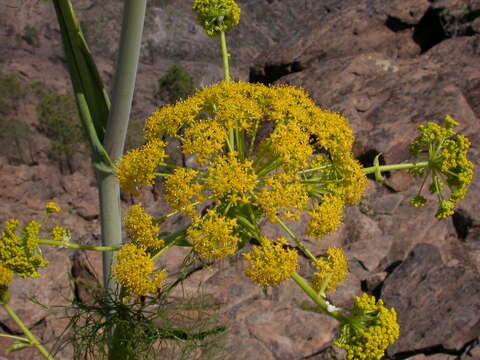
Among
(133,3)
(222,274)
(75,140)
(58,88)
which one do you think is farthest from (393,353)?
(58,88)

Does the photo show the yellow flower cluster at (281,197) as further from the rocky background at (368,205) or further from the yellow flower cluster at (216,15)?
the rocky background at (368,205)

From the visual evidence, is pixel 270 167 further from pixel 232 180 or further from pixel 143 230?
pixel 143 230

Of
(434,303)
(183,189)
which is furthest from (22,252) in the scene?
(434,303)

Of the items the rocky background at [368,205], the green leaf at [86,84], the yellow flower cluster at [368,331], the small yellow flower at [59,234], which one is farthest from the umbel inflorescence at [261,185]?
the rocky background at [368,205]

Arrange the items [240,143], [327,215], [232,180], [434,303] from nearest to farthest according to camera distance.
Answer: [232,180] → [327,215] → [240,143] → [434,303]

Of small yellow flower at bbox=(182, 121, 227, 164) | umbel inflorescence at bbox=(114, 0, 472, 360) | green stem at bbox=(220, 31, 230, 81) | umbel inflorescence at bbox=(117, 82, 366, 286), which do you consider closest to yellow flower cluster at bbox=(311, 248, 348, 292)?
umbel inflorescence at bbox=(114, 0, 472, 360)

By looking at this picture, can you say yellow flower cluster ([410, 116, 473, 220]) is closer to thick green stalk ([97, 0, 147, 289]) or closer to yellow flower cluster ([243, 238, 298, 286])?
yellow flower cluster ([243, 238, 298, 286])
